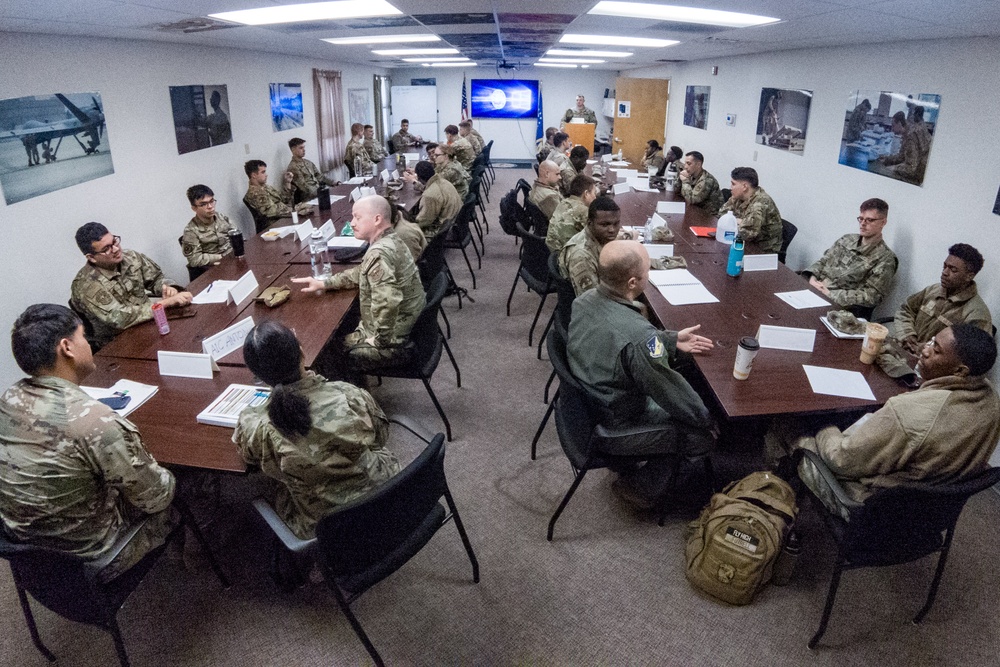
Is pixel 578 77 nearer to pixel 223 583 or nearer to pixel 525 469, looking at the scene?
pixel 525 469

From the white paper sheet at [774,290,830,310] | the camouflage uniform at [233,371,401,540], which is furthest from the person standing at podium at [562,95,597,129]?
the camouflage uniform at [233,371,401,540]

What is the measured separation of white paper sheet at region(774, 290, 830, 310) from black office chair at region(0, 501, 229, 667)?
126 inches

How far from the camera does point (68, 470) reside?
1665mm

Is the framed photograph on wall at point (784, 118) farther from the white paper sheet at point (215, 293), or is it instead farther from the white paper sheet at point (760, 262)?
the white paper sheet at point (215, 293)

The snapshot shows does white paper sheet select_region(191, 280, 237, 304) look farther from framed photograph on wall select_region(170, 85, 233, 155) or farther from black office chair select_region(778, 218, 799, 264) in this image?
black office chair select_region(778, 218, 799, 264)

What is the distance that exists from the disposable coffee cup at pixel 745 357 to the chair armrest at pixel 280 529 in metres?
1.74

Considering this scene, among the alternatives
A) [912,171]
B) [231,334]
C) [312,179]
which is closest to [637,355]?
[231,334]

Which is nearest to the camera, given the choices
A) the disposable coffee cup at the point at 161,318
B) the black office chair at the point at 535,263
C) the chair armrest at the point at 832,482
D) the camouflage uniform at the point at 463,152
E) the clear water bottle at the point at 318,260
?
the chair armrest at the point at 832,482

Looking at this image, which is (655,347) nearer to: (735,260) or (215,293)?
(735,260)

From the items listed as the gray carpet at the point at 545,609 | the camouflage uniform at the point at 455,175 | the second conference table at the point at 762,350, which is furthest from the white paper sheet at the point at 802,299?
the camouflage uniform at the point at 455,175

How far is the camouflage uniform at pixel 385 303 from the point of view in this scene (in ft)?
9.66

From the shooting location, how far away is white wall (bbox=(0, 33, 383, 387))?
347 centimetres

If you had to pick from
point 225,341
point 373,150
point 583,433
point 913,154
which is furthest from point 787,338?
point 373,150

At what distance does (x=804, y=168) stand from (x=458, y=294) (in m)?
3.54
